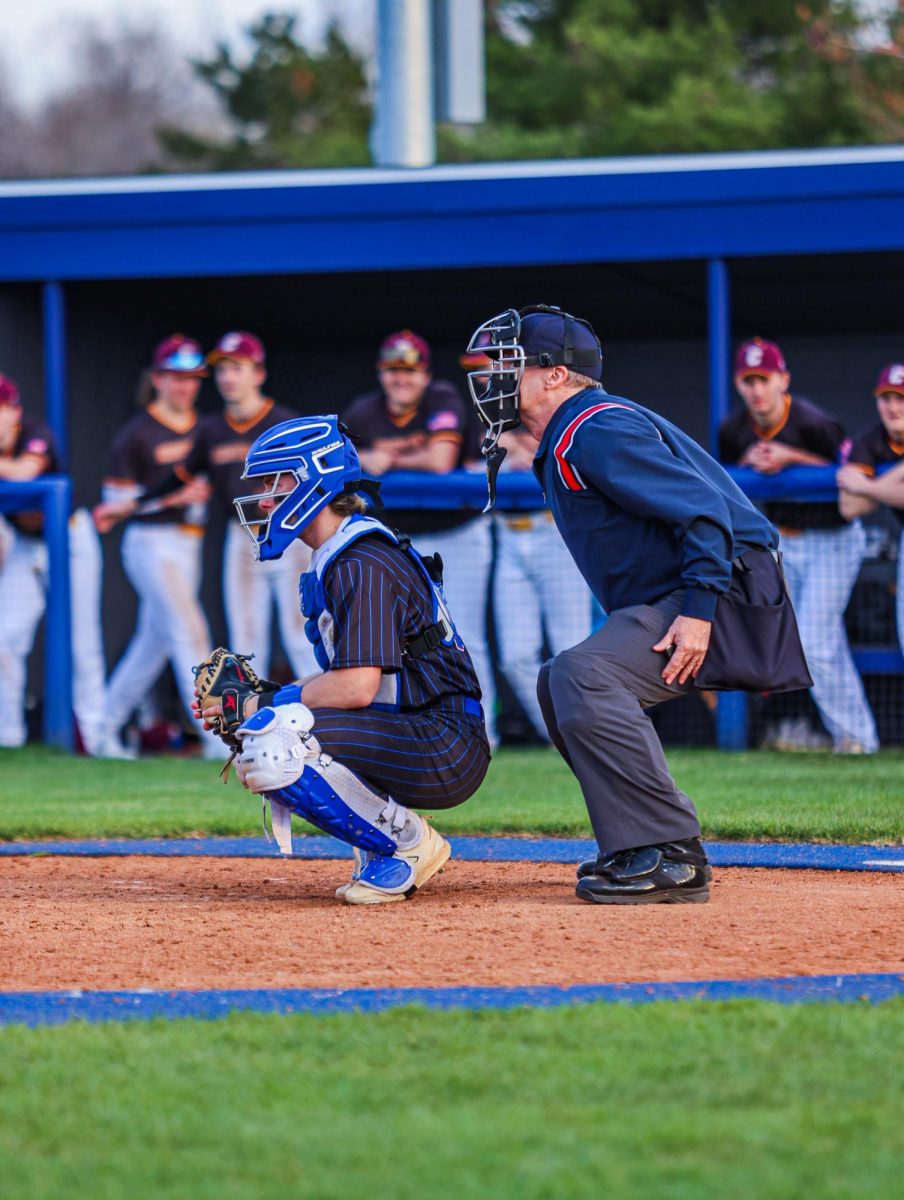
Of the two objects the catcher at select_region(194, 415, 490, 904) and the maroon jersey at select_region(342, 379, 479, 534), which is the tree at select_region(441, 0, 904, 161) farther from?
the catcher at select_region(194, 415, 490, 904)

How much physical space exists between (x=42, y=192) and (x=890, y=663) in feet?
19.1

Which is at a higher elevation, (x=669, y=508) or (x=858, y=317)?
(x=858, y=317)

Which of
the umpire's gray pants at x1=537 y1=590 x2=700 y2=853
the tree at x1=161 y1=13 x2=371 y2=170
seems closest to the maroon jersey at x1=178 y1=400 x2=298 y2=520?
the umpire's gray pants at x1=537 y1=590 x2=700 y2=853

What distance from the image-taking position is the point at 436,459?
965 cm

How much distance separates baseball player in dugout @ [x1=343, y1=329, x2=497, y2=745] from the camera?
9.66 meters

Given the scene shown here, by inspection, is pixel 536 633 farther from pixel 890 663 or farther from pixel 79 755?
pixel 79 755

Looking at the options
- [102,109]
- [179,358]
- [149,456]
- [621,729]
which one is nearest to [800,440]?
[179,358]

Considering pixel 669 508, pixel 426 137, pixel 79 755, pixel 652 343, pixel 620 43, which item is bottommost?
pixel 79 755

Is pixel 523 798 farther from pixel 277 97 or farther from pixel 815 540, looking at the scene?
pixel 277 97

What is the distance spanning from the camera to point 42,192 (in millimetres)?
10812

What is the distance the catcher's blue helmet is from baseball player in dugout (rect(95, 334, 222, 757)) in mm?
5025

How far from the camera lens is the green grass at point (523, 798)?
651 centimetres

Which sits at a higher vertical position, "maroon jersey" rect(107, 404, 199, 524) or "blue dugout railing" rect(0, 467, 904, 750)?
"maroon jersey" rect(107, 404, 199, 524)

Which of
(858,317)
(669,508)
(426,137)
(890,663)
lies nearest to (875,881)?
(669,508)
